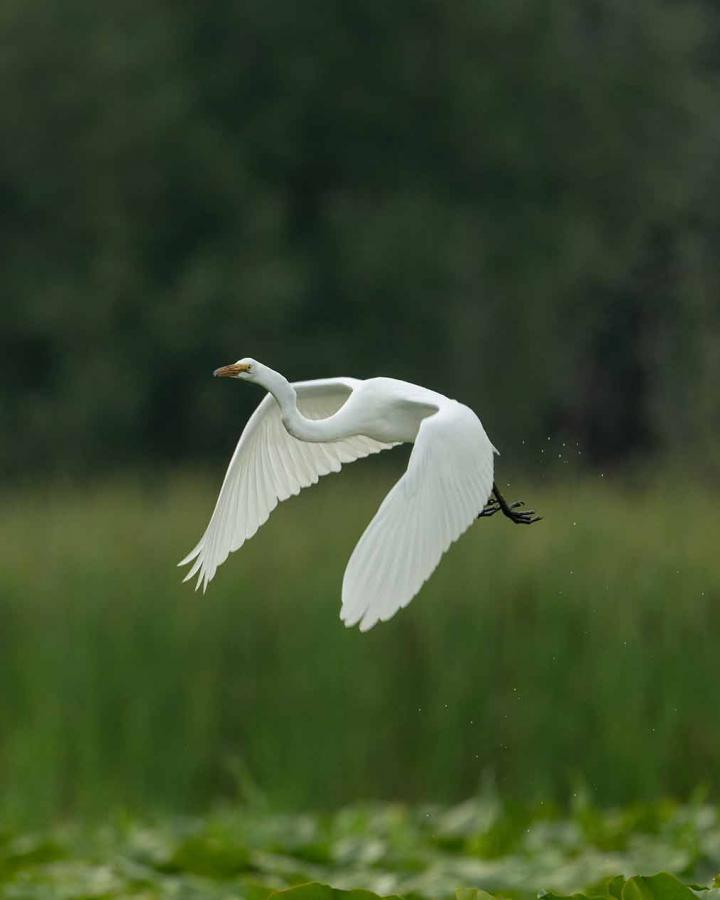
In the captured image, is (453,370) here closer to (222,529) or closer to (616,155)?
(616,155)

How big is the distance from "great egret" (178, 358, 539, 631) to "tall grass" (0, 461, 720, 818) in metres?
3.80

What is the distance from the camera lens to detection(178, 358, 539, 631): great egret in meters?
1.98

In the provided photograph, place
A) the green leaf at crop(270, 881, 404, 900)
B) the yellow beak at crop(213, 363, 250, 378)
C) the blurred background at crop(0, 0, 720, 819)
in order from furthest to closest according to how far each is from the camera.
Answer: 1. the blurred background at crop(0, 0, 720, 819)
2. the green leaf at crop(270, 881, 404, 900)
3. the yellow beak at crop(213, 363, 250, 378)

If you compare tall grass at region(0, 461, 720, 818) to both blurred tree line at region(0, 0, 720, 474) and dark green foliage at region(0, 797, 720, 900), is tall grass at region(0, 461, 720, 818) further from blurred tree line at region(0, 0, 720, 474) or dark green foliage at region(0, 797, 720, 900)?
blurred tree line at region(0, 0, 720, 474)

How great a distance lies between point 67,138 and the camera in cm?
1745

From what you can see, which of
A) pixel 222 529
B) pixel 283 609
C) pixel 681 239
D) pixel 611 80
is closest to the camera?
pixel 222 529

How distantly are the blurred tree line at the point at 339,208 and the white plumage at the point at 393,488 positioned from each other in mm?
12505

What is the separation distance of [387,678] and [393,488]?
4488 mm

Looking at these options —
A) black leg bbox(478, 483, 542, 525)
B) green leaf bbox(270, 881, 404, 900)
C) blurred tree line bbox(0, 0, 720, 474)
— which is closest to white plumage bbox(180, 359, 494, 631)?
black leg bbox(478, 483, 542, 525)

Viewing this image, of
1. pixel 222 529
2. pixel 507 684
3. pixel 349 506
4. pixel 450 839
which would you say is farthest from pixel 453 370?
pixel 222 529

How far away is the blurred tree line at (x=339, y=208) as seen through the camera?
15711mm

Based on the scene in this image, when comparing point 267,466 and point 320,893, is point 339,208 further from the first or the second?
point 267,466

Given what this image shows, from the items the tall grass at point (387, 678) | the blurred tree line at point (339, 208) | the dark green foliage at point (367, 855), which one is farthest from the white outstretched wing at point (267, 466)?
the blurred tree line at point (339, 208)

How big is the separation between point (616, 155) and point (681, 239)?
1.43m
